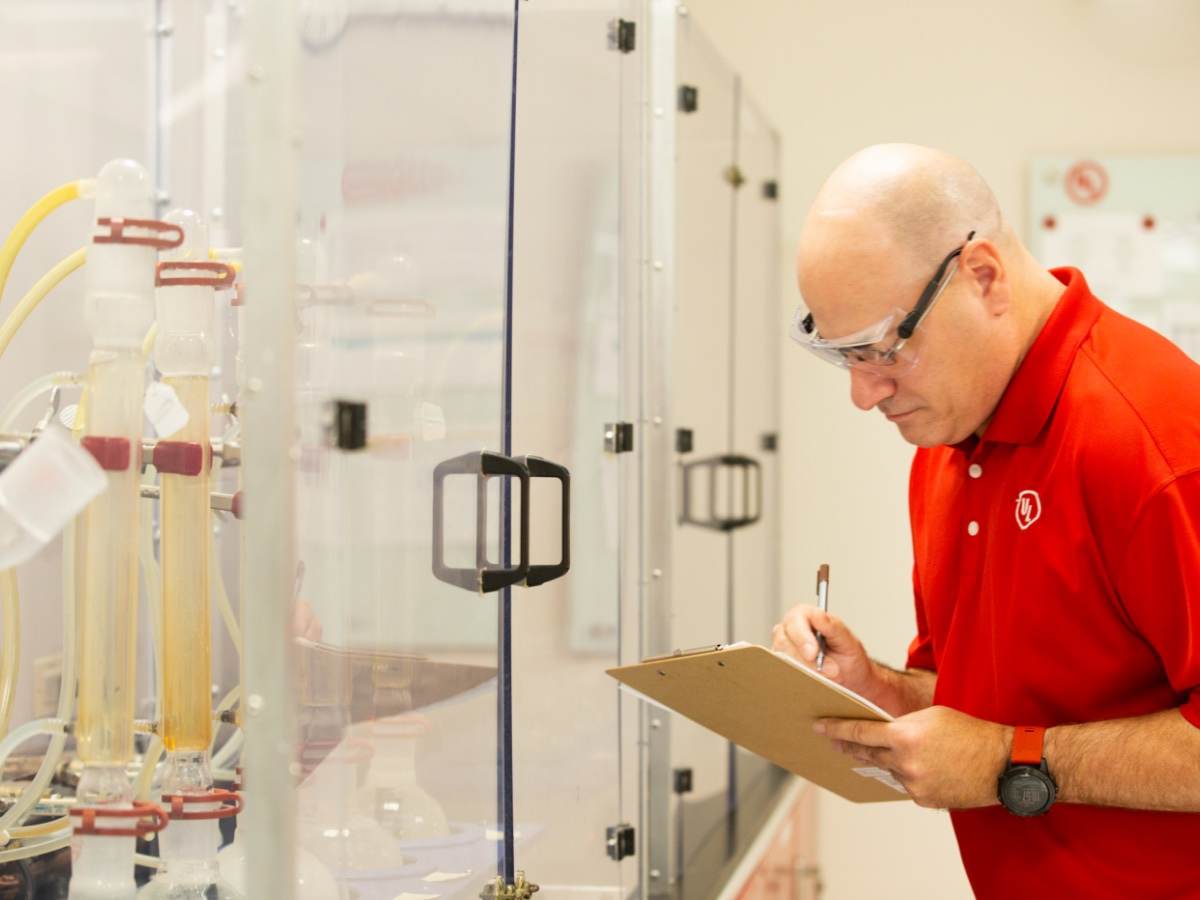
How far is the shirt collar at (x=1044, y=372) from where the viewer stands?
132 centimetres

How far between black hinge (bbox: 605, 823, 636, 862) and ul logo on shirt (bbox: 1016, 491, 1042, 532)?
0.77 m

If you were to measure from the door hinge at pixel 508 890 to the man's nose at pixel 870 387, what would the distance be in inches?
24.1

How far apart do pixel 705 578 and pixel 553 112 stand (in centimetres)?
115

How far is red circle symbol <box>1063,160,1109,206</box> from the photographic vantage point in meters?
3.36

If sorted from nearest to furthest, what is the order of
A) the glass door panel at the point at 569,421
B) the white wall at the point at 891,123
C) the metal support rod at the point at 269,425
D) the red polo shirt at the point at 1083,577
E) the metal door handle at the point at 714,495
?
the metal support rod at the point at 269,425
the red polo shirt at the point at 1083,577
the glass door panel at the point at 569,421
the metal door handle at the point at 714,495
the white wall at the point at 891,123

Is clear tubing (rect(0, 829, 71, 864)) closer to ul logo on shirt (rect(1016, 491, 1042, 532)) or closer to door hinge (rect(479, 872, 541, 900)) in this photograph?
door hinge (rect(479, 872, 541, 900))

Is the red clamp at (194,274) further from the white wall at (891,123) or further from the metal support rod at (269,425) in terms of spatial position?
the white wall at (891,123)

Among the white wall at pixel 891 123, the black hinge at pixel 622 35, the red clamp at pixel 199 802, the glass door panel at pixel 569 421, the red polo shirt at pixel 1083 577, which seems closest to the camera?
the red clamp at pixel 199 802

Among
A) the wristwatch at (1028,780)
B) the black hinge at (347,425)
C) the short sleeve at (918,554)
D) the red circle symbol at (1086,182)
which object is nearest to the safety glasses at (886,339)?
the short sleeve at (918,554)

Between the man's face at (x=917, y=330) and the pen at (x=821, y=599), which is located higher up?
the man's face at (x=917, y=330)

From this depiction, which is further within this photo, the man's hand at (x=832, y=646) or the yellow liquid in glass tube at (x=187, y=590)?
the man's hand at (x=832, y=646)

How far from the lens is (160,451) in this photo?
1.10 m

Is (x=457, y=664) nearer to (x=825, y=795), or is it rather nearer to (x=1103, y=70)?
(x=825, y=795)

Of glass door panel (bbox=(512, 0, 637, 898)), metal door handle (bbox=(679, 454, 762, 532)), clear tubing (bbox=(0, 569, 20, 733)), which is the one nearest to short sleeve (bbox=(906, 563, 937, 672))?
glass door panel (bbox=(512, 0, 637, 898))
